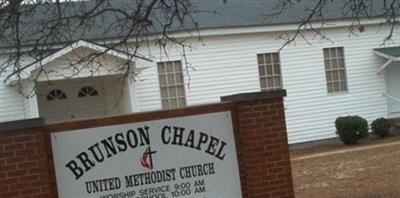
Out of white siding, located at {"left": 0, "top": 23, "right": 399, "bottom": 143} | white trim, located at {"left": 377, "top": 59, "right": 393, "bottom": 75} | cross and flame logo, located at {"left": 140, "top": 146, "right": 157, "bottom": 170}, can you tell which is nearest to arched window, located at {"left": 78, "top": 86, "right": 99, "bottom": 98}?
white siding, located at {"left": 0, "top": 23, "right": 399, "bottom": 143}

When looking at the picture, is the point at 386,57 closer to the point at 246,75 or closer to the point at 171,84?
the point at 246,75

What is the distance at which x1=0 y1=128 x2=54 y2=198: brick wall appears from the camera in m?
6.68

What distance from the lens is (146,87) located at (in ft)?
72.1

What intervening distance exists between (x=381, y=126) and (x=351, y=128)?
4.78 ft

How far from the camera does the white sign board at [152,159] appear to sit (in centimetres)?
685

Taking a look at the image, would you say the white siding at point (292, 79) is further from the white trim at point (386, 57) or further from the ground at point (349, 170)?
the ground at point (349, 170)

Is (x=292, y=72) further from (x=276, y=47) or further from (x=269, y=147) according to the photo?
(x=269, y=147)

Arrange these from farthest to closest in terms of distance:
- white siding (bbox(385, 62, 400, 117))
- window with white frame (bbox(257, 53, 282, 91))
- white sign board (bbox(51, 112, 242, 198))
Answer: white siding (bbox(385, 62, 400, 117))
window with white frame (bbox(257, 53, 282, 91))
white sign board (bbox(51, 112, 242, 198))

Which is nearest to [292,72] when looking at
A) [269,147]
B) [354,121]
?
[354,121]

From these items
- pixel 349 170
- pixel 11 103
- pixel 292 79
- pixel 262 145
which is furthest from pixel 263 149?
pixel 292 79

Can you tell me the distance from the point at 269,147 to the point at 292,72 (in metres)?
16.8

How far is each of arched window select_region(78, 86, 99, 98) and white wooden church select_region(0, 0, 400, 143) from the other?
0.03 meters

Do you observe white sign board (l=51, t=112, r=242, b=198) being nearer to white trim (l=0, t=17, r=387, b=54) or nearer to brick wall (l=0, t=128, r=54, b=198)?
brick wall (l=0, t=128, r=54, b=198)

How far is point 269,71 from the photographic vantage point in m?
23.9
